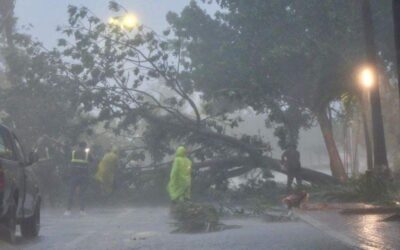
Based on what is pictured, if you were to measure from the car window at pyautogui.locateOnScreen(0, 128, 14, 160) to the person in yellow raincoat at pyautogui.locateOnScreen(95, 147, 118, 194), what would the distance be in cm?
953

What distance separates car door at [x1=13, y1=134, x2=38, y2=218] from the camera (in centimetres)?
1007

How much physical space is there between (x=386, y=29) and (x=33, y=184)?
47.6 ft

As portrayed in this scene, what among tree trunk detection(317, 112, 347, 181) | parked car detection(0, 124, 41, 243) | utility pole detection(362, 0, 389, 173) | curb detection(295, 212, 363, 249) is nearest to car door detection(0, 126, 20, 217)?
parked car detection(0, 124, 41, 243)

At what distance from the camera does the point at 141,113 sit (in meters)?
21.0

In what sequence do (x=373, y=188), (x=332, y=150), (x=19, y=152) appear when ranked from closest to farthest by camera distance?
(x=19, y=152) < (x=373, y=188) < (x=332, y=150)

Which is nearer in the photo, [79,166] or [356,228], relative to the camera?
[356,228]

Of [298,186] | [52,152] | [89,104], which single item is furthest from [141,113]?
[298,186]

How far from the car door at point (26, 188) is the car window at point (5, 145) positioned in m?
0.20

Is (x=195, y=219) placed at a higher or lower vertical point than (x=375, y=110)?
lower

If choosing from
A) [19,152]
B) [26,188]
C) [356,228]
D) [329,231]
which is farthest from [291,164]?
[26,188]

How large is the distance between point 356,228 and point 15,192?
4.69 m

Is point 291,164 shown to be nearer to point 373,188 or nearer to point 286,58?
point 373,188

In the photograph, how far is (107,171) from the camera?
19.8 meters

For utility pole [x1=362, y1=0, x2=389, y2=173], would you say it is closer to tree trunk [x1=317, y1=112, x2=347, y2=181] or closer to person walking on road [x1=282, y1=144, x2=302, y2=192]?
person walking on road [x1=282, y1=144, x2=302, y2=192]
